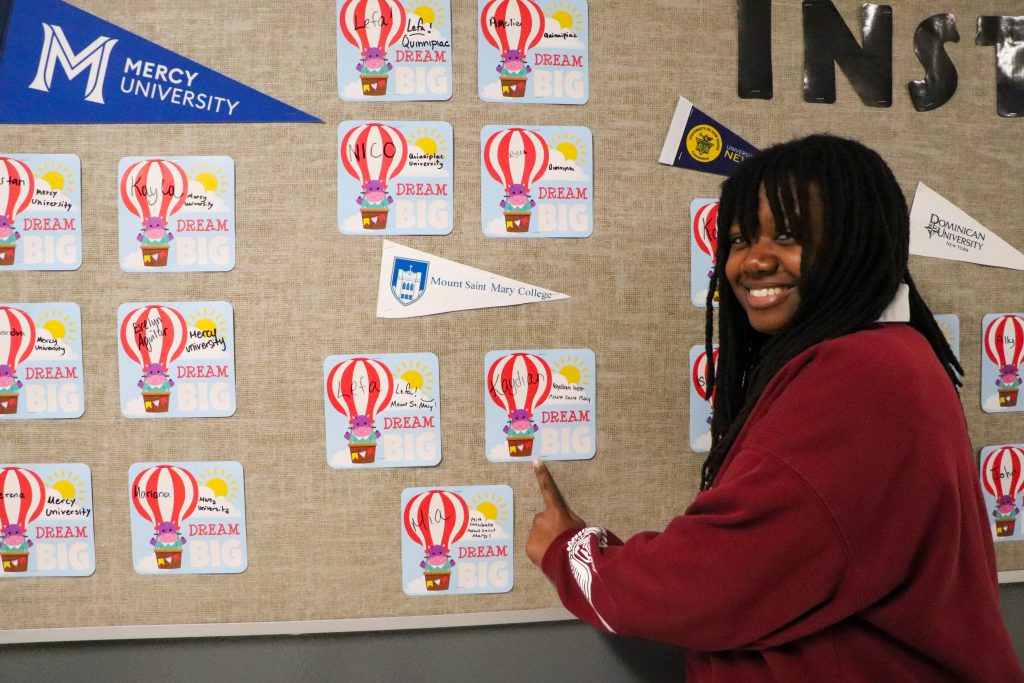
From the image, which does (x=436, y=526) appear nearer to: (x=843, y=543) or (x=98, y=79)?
(x=843, y=543)

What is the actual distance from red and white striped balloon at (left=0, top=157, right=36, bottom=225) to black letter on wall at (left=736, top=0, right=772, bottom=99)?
1089 millimetres

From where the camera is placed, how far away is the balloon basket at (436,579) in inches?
39.5

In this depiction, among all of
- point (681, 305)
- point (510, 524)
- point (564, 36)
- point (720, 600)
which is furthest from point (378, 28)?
point (720, 600)

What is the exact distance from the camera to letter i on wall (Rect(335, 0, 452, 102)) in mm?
962

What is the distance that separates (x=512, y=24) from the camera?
3.21 ft

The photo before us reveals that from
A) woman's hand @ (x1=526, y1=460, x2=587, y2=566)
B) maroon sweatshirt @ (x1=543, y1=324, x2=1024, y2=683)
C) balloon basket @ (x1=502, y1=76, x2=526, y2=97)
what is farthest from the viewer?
balloon basket @ (x1=502, y1=76, x2=526, y2=97)

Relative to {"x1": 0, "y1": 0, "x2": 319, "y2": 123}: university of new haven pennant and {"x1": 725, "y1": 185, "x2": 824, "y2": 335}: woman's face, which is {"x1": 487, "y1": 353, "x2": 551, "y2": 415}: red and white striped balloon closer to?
{"x1": 725, "y1": 185, "x2": 824, "y2": 335}: woman's face

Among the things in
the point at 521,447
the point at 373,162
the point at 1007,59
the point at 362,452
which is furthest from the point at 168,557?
the point at 1007,59

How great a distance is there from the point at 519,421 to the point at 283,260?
435 mm

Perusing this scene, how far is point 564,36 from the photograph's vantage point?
3.22 feet

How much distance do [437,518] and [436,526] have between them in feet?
0.04

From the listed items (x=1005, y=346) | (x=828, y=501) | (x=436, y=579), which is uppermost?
(x=1005, y=346)

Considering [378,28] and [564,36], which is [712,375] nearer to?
[564,36]

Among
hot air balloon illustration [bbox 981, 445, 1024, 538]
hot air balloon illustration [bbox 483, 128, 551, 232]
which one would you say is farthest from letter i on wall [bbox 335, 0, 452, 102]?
hot air balloon illustration [bbox 981, 445, 1024, 538]
